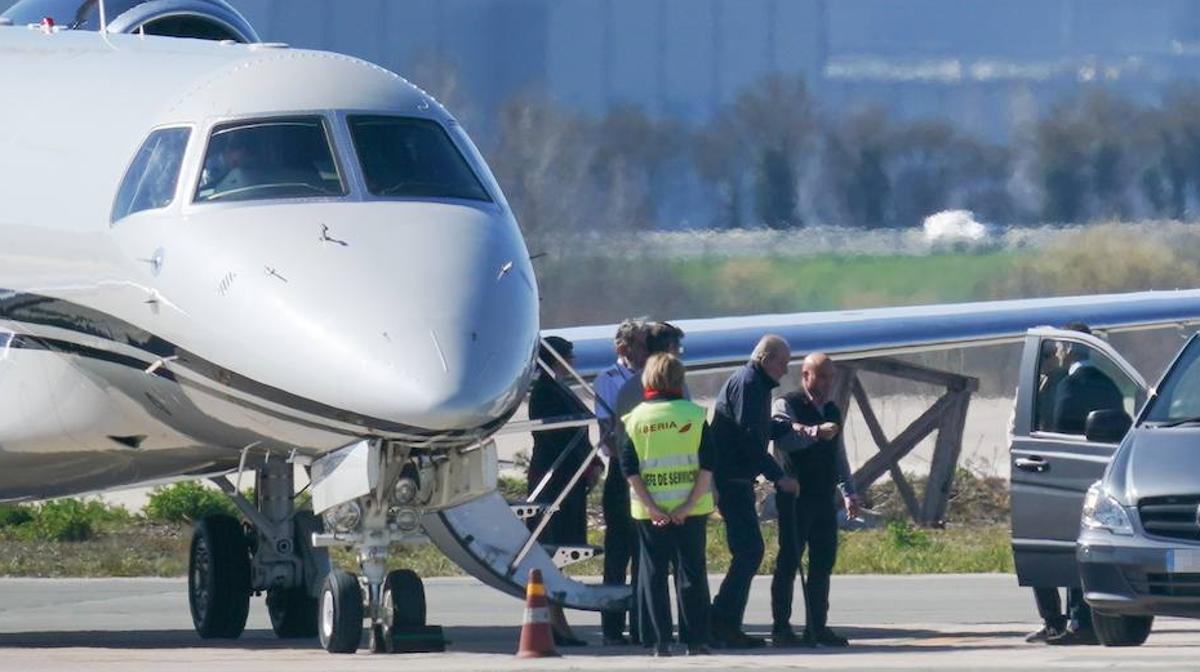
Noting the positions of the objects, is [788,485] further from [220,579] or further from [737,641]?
[220,579]

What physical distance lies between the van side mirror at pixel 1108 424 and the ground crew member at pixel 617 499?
2707 millimetres

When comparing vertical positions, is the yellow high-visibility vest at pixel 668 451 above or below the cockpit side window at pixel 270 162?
below

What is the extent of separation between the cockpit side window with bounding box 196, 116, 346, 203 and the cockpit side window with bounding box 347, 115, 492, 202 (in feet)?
0.66

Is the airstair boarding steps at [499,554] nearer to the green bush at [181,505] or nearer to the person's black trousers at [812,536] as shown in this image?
the person's black trousers at [812,536]

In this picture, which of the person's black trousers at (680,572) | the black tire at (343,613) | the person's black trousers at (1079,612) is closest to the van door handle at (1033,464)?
the person's black trousers at (1079,612)

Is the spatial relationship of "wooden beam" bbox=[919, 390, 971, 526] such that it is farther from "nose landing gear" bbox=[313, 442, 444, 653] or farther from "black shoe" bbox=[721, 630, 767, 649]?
"nose landing gear" bbox=[313, 442, 444, 653]

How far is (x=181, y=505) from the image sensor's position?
26734 mm

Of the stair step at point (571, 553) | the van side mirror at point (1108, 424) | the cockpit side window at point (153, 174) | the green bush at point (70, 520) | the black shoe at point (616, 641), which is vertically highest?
the cockpit side window at point (153, 174)

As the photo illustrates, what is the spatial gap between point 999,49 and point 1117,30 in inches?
50.1

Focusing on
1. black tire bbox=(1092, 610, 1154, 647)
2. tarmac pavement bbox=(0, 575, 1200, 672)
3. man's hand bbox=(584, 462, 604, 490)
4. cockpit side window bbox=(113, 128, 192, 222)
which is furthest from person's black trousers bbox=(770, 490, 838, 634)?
cockpit side window bbox=(113, 128, 192, 222)

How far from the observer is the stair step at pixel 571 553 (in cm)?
1515

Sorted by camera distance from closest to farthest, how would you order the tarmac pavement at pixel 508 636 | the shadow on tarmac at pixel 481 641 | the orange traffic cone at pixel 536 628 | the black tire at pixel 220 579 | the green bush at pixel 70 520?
the tarmac pavement at pixel 508 636 < the orange traffic cone at pixel 536 628 < the shadow on tarmac at pixel 481 641 < the black tire at pixel 220 579 < the green bush at pixel 70 520

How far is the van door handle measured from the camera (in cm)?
1507

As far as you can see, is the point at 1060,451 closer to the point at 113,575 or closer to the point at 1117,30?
the point at 113,575
